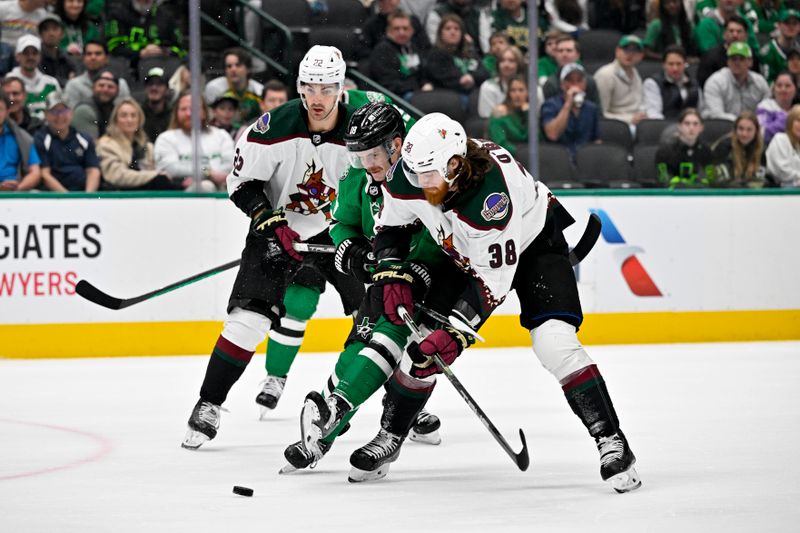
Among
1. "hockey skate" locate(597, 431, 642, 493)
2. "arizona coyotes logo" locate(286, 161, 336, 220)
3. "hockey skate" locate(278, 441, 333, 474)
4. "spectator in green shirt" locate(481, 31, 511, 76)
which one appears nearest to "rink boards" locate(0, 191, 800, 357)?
"spectator in green shirt" locate(481, 31, 511, 76)

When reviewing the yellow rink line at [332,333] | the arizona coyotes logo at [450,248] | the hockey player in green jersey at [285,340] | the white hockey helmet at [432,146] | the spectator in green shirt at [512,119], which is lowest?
the yellow rink line at [332,333]

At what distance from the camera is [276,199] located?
464cm

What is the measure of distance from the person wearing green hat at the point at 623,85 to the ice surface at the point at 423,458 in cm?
163

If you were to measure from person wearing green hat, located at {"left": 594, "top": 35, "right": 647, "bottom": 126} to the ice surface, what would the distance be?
1.63 meters

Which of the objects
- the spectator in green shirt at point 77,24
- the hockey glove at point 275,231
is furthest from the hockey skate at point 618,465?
the spectator in green shirt at point 77,24

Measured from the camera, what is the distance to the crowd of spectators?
6.77m

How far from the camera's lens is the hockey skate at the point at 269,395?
4992mm

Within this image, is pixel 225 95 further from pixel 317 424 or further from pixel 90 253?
pixel 317 424

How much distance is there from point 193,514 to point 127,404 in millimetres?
2141

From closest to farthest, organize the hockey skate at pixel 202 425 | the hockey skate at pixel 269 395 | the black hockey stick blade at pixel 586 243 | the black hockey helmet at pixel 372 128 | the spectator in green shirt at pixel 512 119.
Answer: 1. the black hockey helmet at pixel 372 128
2. the black hockey stick blade at pixel 586 243
3. the hockey skate at pixel 202 425
4. the hockey skate at pixel 269 395
5. the spectator in green shirt at pixel 512 119

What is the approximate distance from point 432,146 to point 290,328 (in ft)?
5.85

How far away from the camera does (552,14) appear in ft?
24.1

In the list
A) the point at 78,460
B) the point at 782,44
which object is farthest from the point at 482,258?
A: the point at 782,44

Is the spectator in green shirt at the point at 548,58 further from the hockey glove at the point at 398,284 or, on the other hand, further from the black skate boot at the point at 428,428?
the hockey glove at the point at 398,284
